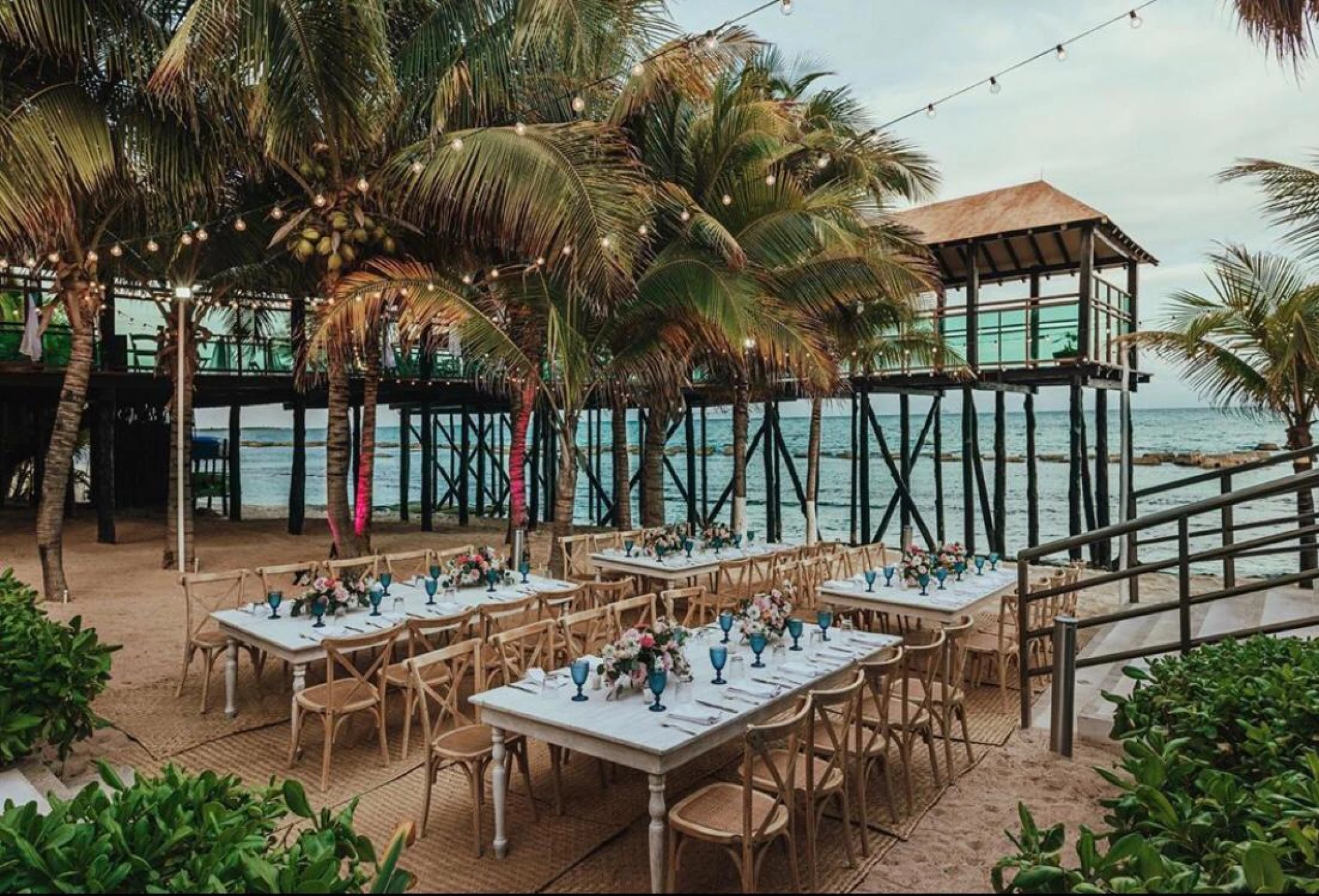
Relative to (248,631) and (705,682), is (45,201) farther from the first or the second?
(705,682)

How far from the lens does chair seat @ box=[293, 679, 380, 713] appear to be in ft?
15.5

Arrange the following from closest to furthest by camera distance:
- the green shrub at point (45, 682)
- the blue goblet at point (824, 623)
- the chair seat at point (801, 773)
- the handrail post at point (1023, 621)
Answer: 1. the chair seat at point (801, 773)
2. the green shrub at point (45, 682)
3. the handrail post at point (1023, 621)
4. the blue goblet at point (824, 623)

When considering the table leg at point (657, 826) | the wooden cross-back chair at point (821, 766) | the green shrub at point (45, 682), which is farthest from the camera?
the green shrub at point (45, 682)

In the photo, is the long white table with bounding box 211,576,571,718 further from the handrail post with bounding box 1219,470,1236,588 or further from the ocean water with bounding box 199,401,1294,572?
the ocean water with bounding box 199,401,1294,572

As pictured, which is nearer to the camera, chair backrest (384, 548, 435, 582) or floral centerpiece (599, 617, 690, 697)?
floral centerpiece (599, 617, 690, 697)

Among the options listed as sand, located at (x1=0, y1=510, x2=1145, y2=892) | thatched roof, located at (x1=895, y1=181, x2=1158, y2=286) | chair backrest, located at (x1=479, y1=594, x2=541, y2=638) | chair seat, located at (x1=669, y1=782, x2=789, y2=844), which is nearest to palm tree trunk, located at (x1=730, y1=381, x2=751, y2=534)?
sand, located at (x1=0, y1=510, x2=1145, y2=892)

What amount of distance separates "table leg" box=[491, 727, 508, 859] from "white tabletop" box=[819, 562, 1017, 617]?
Answer: 12.5 feet

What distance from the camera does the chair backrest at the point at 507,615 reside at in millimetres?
5727

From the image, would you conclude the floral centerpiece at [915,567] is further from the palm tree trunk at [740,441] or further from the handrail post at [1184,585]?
the palm tree trunk at [740,441]

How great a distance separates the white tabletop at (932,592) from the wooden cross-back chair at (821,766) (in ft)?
8.17

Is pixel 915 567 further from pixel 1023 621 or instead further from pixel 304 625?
pixel 304 625

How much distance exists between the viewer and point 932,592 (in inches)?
271

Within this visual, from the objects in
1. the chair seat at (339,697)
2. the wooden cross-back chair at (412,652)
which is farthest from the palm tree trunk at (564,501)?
the chair seat at (339,697)

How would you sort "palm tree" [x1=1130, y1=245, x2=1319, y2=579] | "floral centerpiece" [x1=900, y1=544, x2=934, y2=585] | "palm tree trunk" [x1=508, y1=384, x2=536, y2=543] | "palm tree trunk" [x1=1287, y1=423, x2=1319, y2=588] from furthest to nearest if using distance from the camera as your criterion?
"palm tree trunk" [x1=508, y1=384, x2=536, y2=543] → "palm tree" [x1=1130, y1=245, x2=1319, y2=579] → "palm tree trunk" [x1=1287, y1=423, x2=1319, y2=588] → "floral centerpiece" [x1=900, y1=544, x2=934, y2=585]
